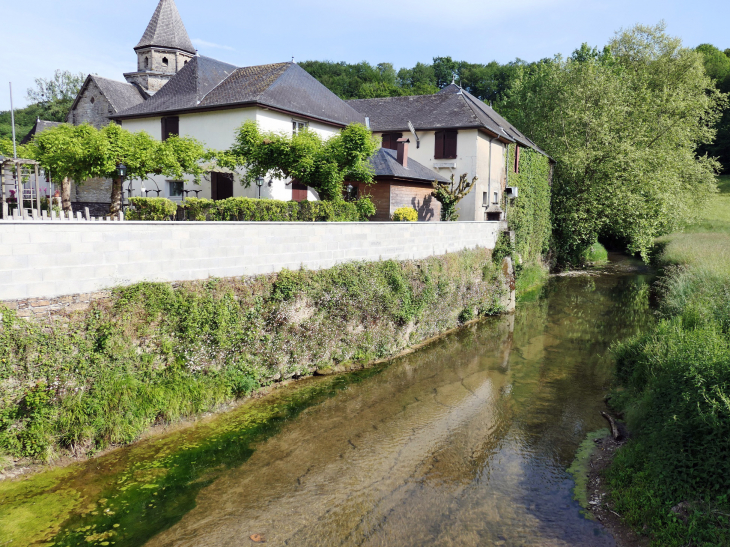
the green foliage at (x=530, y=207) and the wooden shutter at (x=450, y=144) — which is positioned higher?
the wooden shutter at (x=450, y=144)

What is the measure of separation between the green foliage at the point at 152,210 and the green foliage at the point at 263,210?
0.67m

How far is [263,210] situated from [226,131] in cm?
801

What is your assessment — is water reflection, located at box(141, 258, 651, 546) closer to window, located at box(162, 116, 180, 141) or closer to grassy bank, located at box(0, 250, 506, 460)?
grassy bank, located at box(0, 250, 506, 460)

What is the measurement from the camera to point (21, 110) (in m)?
67.2

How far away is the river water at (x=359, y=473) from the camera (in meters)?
6.32

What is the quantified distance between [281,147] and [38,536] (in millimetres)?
13880

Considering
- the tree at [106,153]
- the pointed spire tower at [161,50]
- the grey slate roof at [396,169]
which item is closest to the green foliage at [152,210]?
the tree at [106,153]

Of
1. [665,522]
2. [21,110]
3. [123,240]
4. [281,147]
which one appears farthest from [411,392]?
[21,110]

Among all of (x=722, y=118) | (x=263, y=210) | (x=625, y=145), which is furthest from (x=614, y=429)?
(x=722, y=118)

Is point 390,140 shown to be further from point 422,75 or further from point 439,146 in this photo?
point 422,75

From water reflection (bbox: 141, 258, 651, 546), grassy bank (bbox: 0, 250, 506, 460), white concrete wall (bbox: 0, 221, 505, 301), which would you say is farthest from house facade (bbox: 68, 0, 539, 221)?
water reflection (bbox: 141, 258, 651, 546)

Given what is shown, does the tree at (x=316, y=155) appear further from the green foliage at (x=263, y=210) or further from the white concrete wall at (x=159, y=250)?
the white concrete wall at (x=159, y=250)

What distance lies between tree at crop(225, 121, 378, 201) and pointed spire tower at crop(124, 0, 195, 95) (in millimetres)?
A: 20526

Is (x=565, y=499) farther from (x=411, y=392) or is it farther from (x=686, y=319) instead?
(x=686, y=319)
